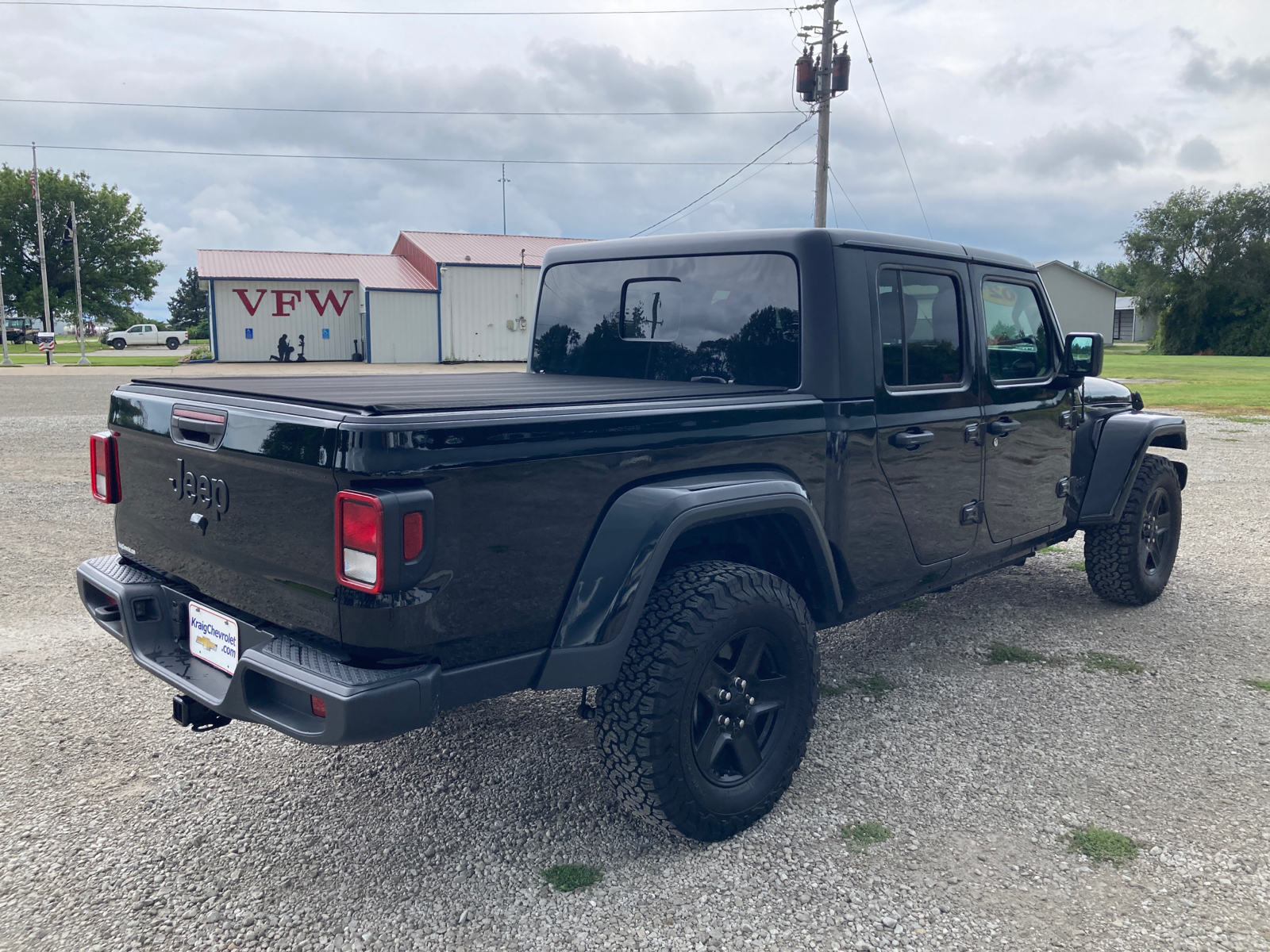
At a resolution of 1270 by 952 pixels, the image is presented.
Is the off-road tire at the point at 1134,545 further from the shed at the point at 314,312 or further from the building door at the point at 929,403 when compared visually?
the shed at the point at 314,312

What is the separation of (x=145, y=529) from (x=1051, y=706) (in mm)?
3666

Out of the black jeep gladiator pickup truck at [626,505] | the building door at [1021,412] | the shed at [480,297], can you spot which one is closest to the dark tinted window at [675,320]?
the black jeep gladiator pickup truck at [626,505]

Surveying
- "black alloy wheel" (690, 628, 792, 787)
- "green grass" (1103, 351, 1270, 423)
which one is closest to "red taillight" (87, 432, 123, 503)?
"black alloy wheel" (690, 628, 792, 787)

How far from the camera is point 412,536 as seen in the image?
7.51 ft

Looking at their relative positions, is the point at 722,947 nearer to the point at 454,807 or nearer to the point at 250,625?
the point at 454,807

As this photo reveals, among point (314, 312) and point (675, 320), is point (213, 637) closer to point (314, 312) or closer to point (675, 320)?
point (675, 320)

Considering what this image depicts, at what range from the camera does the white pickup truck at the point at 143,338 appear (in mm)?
58250

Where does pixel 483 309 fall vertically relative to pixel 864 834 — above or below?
above

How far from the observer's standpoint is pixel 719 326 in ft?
12.4

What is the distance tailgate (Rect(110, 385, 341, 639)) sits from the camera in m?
2.42

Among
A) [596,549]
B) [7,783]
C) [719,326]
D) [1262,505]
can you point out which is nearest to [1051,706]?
[719,326]

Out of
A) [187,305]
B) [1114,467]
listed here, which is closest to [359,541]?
[1114,467]

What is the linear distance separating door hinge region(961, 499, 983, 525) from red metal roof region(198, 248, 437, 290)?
35488 mm

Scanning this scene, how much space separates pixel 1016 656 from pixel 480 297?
1388 inches
